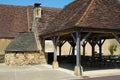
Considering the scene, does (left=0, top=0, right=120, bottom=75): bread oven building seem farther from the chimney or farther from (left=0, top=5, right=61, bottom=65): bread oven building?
the chimney

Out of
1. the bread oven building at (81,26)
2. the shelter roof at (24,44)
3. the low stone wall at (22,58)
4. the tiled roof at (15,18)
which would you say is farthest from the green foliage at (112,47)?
the low stone wall at (22,58)

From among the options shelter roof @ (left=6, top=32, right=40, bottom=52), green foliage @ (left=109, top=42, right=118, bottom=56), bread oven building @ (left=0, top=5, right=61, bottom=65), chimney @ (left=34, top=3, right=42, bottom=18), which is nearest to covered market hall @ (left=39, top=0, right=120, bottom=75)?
shelter roof @ (left=6, top=32, right=40, bottom=52)

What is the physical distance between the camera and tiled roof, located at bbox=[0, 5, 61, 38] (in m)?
31.9

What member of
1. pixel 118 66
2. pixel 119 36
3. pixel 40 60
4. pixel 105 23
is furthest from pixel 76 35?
pixel 40 60

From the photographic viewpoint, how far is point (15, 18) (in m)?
34.3

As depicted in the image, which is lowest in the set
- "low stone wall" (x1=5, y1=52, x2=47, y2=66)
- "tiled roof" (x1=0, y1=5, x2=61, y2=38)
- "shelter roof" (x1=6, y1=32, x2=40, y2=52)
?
"low stone wall" (x1=5, y1=52, x2=47, y2=66)

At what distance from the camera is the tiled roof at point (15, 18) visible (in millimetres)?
31889

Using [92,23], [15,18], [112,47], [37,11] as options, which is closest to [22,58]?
[37,11]

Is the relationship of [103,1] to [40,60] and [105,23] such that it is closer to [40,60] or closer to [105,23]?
[105,23]

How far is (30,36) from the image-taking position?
28500 millimetres

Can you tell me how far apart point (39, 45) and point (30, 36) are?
1.49 meters

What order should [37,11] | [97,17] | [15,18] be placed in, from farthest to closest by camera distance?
[15,18]
[37,11]
[97,17]

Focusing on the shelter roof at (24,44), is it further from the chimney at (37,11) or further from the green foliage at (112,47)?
the green foliage at (112,47)

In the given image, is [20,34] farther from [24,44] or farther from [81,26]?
[81,26]
